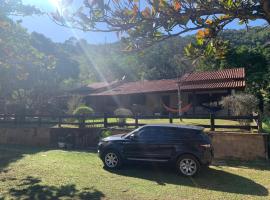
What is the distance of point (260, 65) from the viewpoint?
32.0 meters

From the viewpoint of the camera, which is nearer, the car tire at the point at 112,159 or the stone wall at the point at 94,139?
the car tire at the point at 112,159

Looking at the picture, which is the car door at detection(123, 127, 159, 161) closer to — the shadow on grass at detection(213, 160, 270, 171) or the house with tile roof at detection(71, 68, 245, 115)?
the shadow on grass at detection(213, 160, 270, 171)

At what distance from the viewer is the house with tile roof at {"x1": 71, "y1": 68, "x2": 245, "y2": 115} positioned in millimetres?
22547

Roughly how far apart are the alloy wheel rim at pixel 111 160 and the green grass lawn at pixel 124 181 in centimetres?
39

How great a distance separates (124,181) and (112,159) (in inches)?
65.1

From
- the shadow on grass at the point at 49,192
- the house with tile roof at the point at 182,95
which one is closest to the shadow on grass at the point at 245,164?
the shadow on grass at the point at 49,192

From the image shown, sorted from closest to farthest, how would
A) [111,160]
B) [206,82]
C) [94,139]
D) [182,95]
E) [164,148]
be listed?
[164,148] → [111,160] → [94,139] → [206,82] → [182,95]

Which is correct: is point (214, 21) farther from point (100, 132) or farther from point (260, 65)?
point (260, 65)

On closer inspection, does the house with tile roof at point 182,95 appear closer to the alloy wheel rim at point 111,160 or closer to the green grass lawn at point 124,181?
the green grass lawn at point 124,181

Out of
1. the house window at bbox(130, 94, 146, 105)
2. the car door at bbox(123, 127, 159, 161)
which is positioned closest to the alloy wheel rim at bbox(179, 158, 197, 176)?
the car door at bbox(123, 127, 159, 161)

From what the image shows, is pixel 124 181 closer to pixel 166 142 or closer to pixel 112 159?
pixel 112 159

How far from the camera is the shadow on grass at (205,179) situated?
24.9 feet

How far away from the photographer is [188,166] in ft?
29.1

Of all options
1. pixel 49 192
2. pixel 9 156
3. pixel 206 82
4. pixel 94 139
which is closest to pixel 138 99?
pixel 206 82
